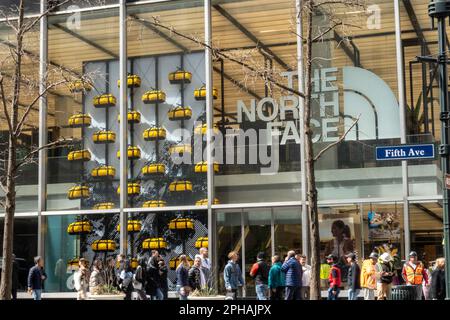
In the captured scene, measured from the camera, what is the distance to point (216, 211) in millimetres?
22734

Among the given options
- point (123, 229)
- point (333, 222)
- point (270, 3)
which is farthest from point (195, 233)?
point (270, 3)

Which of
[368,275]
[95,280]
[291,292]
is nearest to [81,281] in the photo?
[95,280]

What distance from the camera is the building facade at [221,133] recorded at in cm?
2122

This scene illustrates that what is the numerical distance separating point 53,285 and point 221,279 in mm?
5445

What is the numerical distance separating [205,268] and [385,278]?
4670 mm

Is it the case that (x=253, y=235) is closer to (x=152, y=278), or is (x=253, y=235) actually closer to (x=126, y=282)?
(x=152, y=278)

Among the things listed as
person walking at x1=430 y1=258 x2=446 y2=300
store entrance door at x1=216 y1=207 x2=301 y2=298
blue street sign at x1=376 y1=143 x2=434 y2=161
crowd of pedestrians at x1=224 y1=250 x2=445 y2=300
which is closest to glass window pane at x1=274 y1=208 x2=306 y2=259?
store entrance door at x1=216 y1=207 x2=301 y2=298

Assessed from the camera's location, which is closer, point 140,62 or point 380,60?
point 380,60

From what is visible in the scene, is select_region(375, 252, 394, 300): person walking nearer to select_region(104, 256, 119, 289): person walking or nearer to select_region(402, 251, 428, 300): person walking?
select_region(402, 251, 428, 300): person walking

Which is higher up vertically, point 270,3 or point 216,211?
point 270,3

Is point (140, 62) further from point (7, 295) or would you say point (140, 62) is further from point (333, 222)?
point (7, 295)

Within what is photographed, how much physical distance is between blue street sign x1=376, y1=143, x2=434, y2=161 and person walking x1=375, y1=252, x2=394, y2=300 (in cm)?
381

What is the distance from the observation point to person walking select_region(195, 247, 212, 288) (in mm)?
19969
